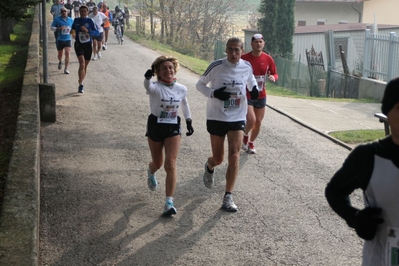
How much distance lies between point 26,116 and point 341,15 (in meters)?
40.4

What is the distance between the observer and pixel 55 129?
484 inches

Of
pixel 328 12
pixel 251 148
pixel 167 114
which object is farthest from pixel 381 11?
pixel 167 114

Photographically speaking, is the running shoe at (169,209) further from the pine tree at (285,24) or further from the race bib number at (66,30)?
the pine tree at (285,24)

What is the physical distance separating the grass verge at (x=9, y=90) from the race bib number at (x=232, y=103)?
263 cm

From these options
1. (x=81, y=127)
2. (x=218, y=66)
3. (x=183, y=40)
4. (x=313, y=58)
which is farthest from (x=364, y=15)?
(x=218, y=66)

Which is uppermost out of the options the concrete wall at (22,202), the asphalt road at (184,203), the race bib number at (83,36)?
the race bib number at (83,36)

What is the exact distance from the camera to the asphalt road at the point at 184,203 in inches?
263

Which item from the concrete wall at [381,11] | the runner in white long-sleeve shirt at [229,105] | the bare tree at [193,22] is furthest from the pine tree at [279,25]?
the runner in white long-sleeve shirt at [229,105]

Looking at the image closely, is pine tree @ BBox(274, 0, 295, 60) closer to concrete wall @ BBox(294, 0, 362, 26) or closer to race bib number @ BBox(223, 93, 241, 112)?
concrete wall @ BBox(294, 0, 362, 26)

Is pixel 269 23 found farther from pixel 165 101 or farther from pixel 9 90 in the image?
pixel 165 101

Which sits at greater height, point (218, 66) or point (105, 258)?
point (218, 66)

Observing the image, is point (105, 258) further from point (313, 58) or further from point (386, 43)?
point (313, 58)

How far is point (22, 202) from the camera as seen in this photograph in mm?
6000

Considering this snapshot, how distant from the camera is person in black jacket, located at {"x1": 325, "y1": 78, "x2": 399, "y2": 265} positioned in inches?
126
